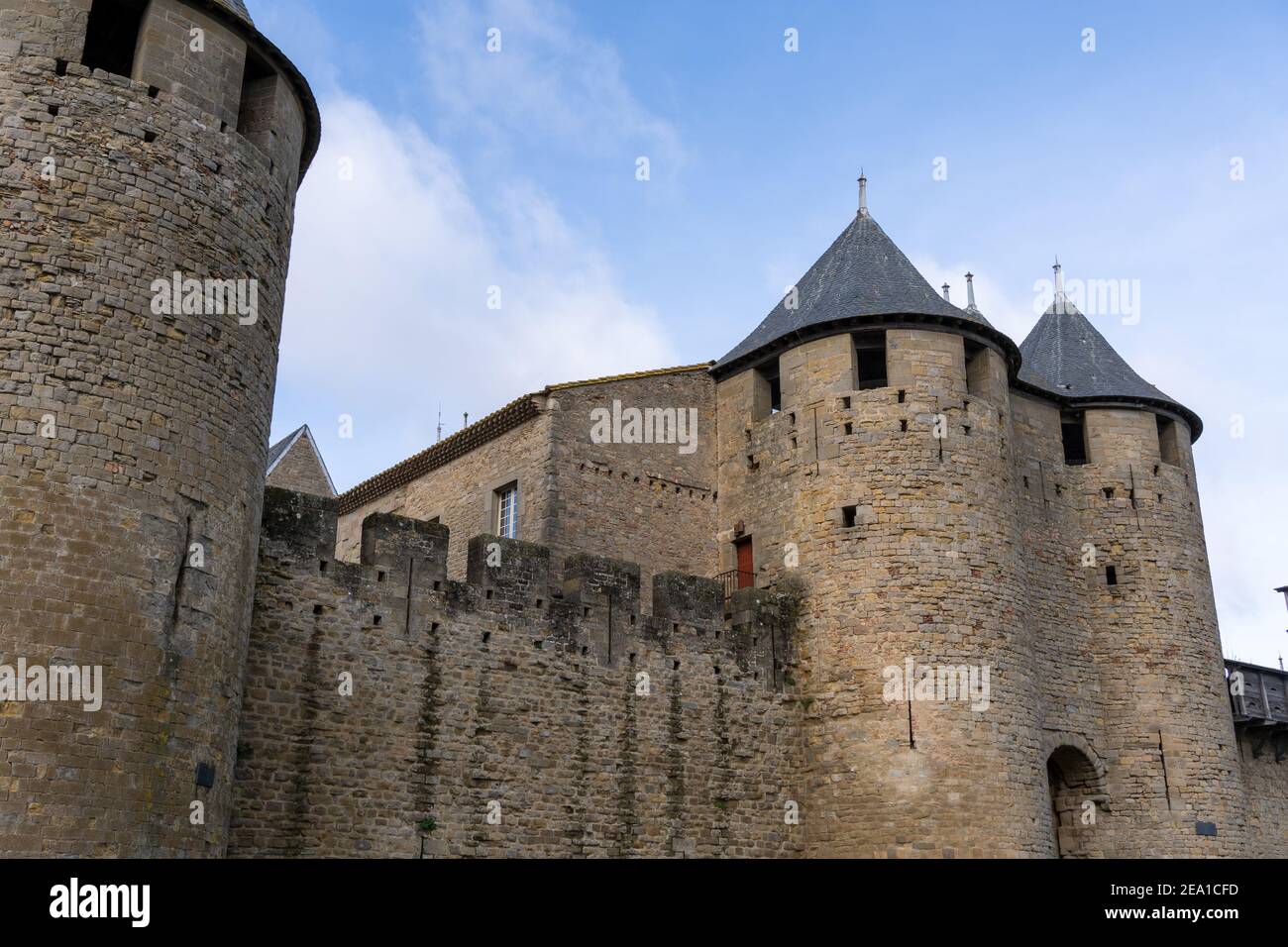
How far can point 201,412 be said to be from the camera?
34.4 feet

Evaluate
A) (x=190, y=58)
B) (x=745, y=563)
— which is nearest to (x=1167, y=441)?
(x=745, y=563)

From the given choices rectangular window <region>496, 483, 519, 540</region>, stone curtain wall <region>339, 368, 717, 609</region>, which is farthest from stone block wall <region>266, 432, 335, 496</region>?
rectangular window <region>496, 483, 519, 540</region>

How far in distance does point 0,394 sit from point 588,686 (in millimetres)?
7433

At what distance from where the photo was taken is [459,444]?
20.4 m

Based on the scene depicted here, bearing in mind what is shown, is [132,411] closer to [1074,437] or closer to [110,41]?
[110,41]

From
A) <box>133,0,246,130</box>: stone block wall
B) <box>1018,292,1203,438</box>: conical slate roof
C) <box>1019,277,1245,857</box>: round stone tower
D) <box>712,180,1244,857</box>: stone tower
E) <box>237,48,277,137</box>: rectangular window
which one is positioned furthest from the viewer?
<box>1018,292,1203,438</box>: conical slate roof

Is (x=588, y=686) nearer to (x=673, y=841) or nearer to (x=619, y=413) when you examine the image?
(x=673, y=841)

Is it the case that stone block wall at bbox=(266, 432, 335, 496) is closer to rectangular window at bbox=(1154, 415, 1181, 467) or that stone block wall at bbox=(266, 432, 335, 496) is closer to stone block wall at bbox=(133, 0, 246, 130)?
stone block wall at bbox=(133, 0, 246, 130)

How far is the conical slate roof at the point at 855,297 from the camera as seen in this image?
57.9ft

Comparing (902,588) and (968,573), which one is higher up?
(968,573)

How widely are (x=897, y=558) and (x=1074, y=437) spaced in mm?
6357

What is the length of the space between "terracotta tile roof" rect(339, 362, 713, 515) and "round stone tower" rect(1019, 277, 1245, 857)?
6410 mm

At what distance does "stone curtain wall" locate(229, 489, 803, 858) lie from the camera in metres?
12.3

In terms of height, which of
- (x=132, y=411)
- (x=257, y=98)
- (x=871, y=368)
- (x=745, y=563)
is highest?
(x=871, y=368)
